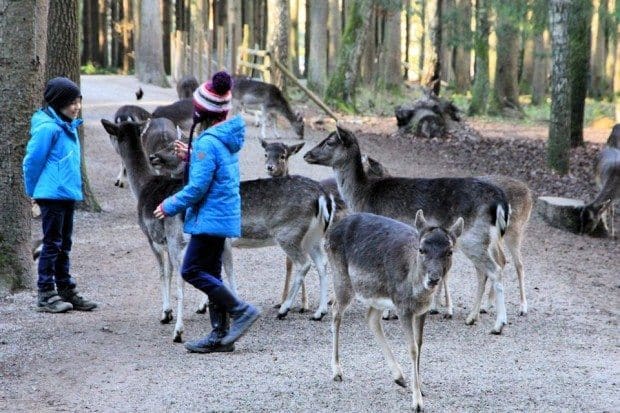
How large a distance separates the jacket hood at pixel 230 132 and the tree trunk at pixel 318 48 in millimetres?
27228

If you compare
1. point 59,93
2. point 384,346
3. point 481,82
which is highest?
point 59,93

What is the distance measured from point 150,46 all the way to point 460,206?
2845cm

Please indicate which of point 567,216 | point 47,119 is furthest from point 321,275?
point 567,216

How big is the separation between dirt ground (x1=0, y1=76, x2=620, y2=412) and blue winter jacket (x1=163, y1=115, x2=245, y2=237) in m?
1.09

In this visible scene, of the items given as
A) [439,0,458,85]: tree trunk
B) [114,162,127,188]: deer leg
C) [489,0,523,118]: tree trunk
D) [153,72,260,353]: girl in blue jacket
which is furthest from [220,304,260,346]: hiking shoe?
[489,0,523,118]: tree trunk

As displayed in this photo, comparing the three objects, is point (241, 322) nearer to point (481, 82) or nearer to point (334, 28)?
point (481, 82)

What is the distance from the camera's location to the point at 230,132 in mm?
8055

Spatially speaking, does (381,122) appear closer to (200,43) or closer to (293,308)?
(200,43)

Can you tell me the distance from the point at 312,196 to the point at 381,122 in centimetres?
2075

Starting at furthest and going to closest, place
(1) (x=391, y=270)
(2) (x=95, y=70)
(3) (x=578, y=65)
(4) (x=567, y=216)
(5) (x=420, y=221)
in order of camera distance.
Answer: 1. (2) (x=95, y=70)
2. (3) (x=578, y=65)
3. (4) (x=567, y=216)
4. (1) (x=391, y=270)
5. (5) (x=420, y=221)

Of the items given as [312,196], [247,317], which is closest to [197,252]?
[247,317]

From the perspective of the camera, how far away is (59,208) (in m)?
9.62

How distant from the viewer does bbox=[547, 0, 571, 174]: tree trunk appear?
63.4 feet

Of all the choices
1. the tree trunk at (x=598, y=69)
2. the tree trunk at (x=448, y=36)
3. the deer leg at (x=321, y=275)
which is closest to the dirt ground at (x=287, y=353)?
the deer leg at (x=321, y=275)
